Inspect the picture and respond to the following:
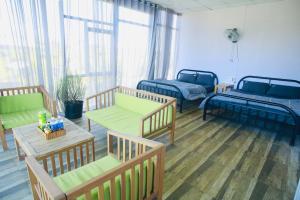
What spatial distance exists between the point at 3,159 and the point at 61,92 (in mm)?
1477

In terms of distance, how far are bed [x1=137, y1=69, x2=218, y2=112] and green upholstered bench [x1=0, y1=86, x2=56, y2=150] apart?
228 cm

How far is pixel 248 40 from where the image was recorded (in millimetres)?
4633

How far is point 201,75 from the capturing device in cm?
535

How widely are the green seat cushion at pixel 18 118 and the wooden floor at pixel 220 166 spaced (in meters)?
0.39

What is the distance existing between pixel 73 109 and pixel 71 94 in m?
0.29

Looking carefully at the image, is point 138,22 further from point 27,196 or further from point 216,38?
point 27,196

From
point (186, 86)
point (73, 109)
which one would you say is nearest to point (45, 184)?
point (73, 109)

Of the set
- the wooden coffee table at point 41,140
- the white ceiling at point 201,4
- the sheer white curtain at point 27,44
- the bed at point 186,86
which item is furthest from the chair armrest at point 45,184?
the white ceiling at point 201,4

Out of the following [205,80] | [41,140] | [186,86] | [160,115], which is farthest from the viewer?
[205,80]

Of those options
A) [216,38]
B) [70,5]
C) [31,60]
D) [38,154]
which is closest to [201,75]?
[216,38]

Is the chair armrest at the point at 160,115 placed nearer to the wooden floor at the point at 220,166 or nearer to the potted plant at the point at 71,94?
the wooden floor at the point at 220,166

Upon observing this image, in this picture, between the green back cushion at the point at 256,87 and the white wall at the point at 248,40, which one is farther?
the green back cushion at the point at 256,87

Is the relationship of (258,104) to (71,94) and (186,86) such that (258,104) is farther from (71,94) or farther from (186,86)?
(71,94)

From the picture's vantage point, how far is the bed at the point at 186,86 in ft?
13.8
